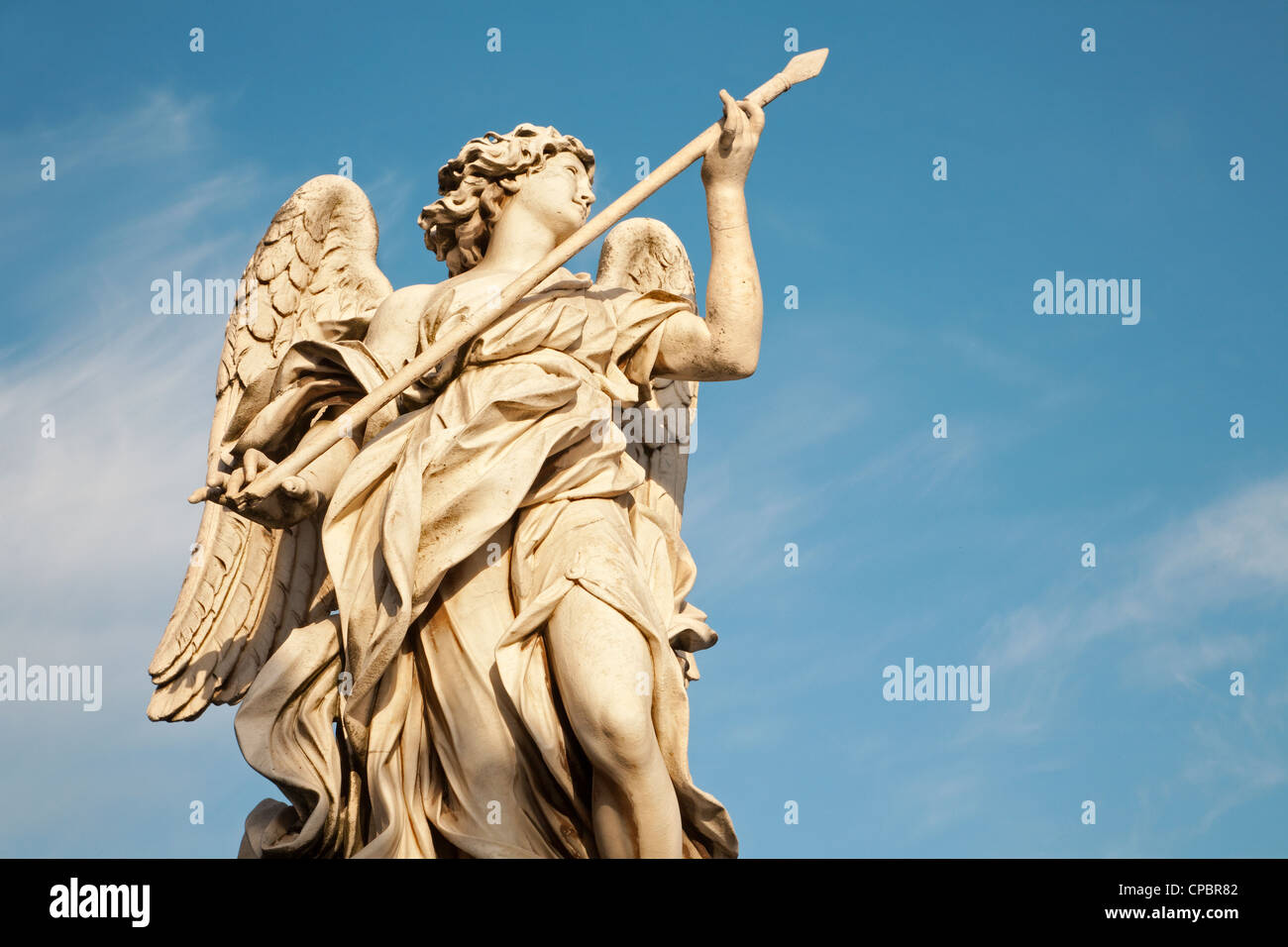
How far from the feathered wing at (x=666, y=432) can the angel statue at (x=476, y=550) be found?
2 cm

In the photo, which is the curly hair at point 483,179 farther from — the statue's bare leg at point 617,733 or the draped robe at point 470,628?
the statue's bare leg at point 617,733

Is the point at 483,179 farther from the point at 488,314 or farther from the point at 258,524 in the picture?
the point at 258,524

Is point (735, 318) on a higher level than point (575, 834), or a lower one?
higher

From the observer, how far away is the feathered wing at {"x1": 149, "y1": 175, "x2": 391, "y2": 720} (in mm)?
9180

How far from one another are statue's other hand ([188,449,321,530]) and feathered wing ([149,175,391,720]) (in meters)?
0.67

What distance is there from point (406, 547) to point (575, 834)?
1510 mm

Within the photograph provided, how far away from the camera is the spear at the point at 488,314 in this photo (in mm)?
8578

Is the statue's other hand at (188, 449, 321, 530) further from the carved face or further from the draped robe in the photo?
the carved face

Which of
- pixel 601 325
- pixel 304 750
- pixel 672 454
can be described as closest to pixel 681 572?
pixel 672 454

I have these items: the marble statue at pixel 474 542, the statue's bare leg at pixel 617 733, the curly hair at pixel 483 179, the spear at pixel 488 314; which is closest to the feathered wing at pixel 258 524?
the marble statue at pixel 474 542

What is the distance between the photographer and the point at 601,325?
918cm
